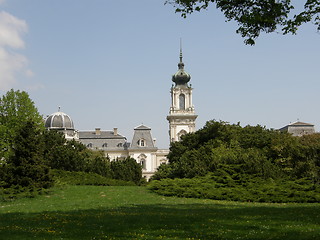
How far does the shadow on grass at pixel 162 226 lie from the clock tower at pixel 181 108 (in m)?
84.8

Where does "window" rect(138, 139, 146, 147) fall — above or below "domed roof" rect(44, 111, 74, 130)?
below

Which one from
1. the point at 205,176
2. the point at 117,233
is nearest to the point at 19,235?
the point at 117,233

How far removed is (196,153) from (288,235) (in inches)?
1073

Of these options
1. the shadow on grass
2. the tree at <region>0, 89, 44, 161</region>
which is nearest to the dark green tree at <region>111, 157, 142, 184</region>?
the tree at <region>0, 89, 44, 161</region>

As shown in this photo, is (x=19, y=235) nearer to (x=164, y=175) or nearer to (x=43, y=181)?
(x=43, y=181)

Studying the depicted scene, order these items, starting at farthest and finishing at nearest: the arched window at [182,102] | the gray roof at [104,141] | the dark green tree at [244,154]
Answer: the gray roof at [104,141], the arched window at [182,102], the dark green tree at [244,154]

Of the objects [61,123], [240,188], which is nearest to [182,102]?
[61,123]

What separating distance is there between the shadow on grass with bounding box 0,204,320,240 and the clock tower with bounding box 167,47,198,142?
84.8 m

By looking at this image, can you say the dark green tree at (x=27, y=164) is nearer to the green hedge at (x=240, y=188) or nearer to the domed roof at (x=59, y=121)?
the green hedge at (x=240, y=188)

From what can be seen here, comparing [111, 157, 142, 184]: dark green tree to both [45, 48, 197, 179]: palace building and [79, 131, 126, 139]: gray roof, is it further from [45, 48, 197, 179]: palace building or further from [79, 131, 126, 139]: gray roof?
[79, 131, 126, 139]: gray roof

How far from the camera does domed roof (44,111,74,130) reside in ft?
312

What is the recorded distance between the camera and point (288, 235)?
10.5m

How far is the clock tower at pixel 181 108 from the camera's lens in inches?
3979

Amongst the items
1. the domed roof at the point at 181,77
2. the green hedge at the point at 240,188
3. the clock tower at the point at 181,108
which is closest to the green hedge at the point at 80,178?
the green hedge at the point at 240,188
